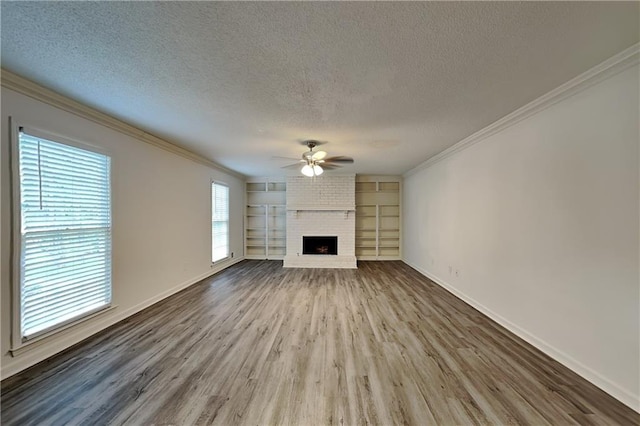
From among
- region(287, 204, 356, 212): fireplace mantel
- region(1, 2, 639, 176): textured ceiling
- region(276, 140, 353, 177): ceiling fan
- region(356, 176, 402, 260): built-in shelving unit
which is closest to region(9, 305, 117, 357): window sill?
region(1, 2, 639, 176): textured ceiling

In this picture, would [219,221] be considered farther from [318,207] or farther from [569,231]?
[569,231]

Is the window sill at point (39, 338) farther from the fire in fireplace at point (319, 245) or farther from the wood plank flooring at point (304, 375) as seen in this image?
the fire in fireplace at point (319, 245)

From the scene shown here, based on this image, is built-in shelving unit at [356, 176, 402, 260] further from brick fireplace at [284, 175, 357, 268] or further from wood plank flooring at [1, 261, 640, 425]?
wood plank flooring at [1, 261, 640, 425]

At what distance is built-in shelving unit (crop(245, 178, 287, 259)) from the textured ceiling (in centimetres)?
481

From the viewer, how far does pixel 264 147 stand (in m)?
4.25

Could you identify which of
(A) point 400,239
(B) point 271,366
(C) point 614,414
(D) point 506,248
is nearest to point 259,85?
(B) point 271,366

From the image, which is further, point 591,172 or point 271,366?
point 271,366

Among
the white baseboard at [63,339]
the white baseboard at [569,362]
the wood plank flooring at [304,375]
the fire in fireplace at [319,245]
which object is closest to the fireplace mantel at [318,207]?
the fire in fireplace at [319,245]

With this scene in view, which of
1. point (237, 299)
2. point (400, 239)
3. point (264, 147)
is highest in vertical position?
point (264, 147)

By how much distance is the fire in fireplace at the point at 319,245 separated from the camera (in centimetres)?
719

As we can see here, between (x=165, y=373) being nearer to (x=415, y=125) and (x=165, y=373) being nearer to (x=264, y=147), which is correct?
(x=264, y=147)

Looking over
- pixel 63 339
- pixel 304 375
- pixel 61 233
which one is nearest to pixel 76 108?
pixel 61 233

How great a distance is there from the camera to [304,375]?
2.16m

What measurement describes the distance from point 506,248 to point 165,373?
374 centimetres
